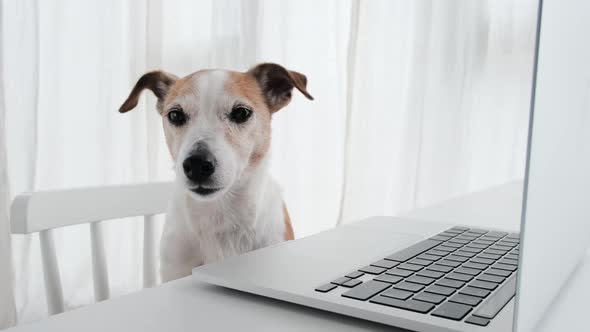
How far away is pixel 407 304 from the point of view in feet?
1.21

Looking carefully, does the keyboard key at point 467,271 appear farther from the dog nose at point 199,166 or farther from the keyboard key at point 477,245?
the dog nose at point 199,166

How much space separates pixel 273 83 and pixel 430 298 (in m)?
0.83

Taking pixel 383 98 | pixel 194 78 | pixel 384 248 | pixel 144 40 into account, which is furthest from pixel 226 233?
pixel 383 98

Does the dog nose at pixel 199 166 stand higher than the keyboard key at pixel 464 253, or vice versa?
the dog nose at pixel 199 166

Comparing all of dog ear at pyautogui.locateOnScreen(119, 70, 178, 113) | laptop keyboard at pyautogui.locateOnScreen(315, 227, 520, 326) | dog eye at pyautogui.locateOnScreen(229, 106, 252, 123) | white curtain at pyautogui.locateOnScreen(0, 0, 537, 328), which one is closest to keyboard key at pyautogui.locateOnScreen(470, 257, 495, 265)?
laptop keyboard at pyautogui.locateOnScreen(315, 227, 520, 326)

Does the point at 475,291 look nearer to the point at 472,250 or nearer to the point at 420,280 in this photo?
the point at 420,280

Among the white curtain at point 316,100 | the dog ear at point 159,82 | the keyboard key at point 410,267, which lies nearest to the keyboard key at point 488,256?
the keyboard key at point 410,267

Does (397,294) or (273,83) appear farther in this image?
(273,83)

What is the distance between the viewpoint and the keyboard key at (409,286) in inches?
15.9

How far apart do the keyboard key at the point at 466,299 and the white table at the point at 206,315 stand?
46 millimetres

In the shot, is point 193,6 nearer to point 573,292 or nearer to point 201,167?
point 201,167

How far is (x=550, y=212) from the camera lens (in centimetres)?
31

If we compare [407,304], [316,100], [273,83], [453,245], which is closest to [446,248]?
[453,245]

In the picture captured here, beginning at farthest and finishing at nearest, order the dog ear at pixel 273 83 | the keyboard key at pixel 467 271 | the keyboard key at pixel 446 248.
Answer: the dog ear at pixel 273 83
the keyboard key at pixel 446 248
the keyboard key at pixel 467 271
